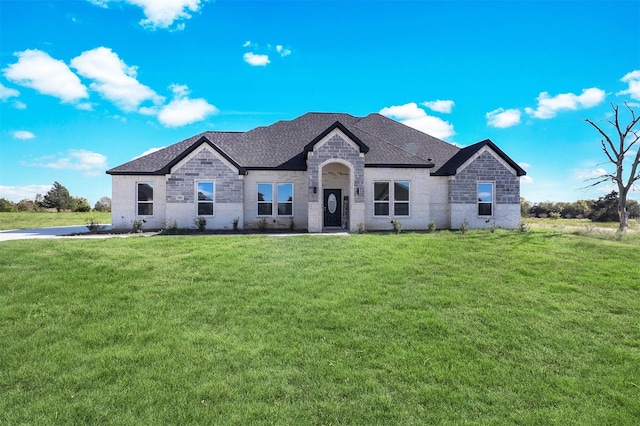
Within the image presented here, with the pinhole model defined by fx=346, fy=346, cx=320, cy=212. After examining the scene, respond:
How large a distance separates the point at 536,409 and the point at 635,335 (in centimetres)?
416

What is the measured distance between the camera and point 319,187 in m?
18.8

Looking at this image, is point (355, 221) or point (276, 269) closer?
point (276, 269)

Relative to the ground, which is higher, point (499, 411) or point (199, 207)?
point (199, 207)

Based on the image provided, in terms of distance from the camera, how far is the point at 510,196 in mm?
21672

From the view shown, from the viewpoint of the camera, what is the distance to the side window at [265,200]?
2097 cm

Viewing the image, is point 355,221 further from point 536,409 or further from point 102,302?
point 536,409

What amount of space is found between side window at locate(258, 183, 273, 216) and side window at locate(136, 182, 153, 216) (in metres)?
6.63

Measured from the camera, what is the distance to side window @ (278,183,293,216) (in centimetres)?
2106

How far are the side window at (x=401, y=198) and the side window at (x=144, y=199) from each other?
48.4ft

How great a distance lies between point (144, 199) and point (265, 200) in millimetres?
7351

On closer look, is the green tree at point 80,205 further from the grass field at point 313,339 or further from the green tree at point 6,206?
the grass field at point 313,339

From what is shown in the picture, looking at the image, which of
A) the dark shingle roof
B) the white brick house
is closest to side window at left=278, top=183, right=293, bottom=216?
the white brick house

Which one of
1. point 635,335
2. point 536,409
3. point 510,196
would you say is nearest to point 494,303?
point 635,335

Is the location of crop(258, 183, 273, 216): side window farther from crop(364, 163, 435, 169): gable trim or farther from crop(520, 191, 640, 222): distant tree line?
crop(520, 191, 640, 222): distant tree line
